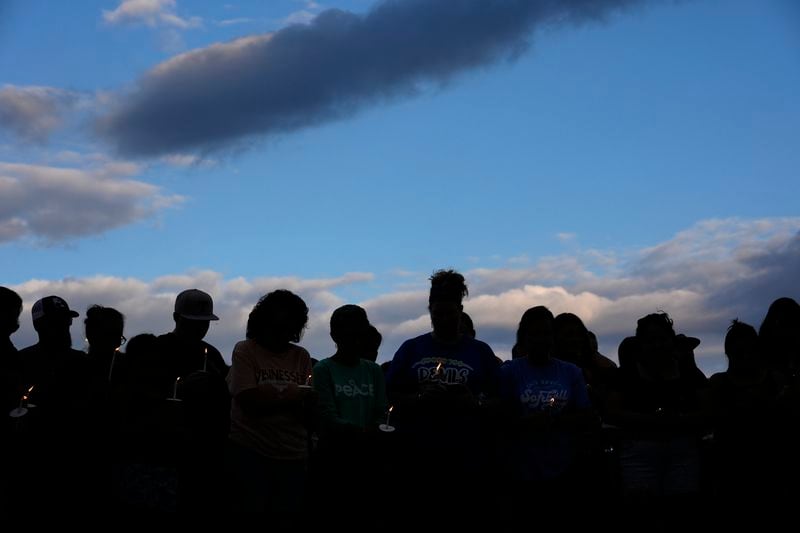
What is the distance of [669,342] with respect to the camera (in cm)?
796

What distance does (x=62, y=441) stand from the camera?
684 cm

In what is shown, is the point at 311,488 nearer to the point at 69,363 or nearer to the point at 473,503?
the point at 473,503

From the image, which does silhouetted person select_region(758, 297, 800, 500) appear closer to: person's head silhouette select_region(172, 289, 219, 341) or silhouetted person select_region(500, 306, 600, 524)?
silhouetted person select_region(500, 306, 600, 524)

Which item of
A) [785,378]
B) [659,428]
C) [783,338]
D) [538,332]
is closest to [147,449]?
[538,332]

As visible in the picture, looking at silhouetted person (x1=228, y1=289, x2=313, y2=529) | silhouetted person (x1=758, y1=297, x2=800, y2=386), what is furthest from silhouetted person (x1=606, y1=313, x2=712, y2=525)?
silhouetted person (x1=228, y1=289, x2=313, y2=529)

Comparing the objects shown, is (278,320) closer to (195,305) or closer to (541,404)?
(195,305)

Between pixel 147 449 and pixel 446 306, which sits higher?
pixel 446 306

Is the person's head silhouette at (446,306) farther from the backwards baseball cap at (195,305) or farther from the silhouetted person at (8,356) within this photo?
the silhouetted person at (8,356)

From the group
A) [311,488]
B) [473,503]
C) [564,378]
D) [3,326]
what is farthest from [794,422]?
[3,326]

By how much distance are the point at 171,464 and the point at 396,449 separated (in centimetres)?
166

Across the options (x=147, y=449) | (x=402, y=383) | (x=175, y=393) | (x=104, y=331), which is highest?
(x=104, y=331)

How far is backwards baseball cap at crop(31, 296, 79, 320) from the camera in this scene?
7.67 meters

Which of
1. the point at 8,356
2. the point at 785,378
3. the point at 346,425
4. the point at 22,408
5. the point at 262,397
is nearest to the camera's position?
the point at 22,408

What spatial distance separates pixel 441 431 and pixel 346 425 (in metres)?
0.77
